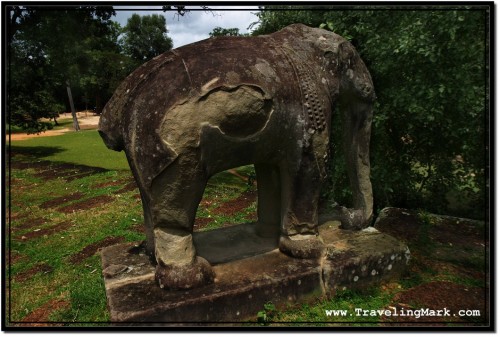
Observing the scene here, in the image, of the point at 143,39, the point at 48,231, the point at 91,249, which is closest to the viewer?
the point at 91,249

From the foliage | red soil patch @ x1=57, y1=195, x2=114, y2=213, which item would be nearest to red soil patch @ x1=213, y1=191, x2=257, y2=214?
the foliage

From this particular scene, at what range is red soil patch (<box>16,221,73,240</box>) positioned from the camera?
5.92 meters

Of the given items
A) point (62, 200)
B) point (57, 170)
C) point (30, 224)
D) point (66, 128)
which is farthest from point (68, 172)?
point (66, 128)

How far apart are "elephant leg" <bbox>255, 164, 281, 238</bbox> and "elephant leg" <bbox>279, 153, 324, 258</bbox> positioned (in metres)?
0.35

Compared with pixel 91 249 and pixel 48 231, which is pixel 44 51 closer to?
pixel 48 231

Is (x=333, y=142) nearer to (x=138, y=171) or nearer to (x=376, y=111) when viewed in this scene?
(x=376, y=111)

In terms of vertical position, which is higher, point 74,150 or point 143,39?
point 143,39

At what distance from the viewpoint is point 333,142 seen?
6.45 meters

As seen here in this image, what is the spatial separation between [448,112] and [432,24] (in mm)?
1145

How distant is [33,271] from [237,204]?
3378mm

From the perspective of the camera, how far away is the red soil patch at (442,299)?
3.37m

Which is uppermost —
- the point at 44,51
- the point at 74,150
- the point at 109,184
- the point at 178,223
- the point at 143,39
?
the point at 143,39

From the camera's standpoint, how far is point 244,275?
338 cm

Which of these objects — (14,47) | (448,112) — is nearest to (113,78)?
(14,47)
